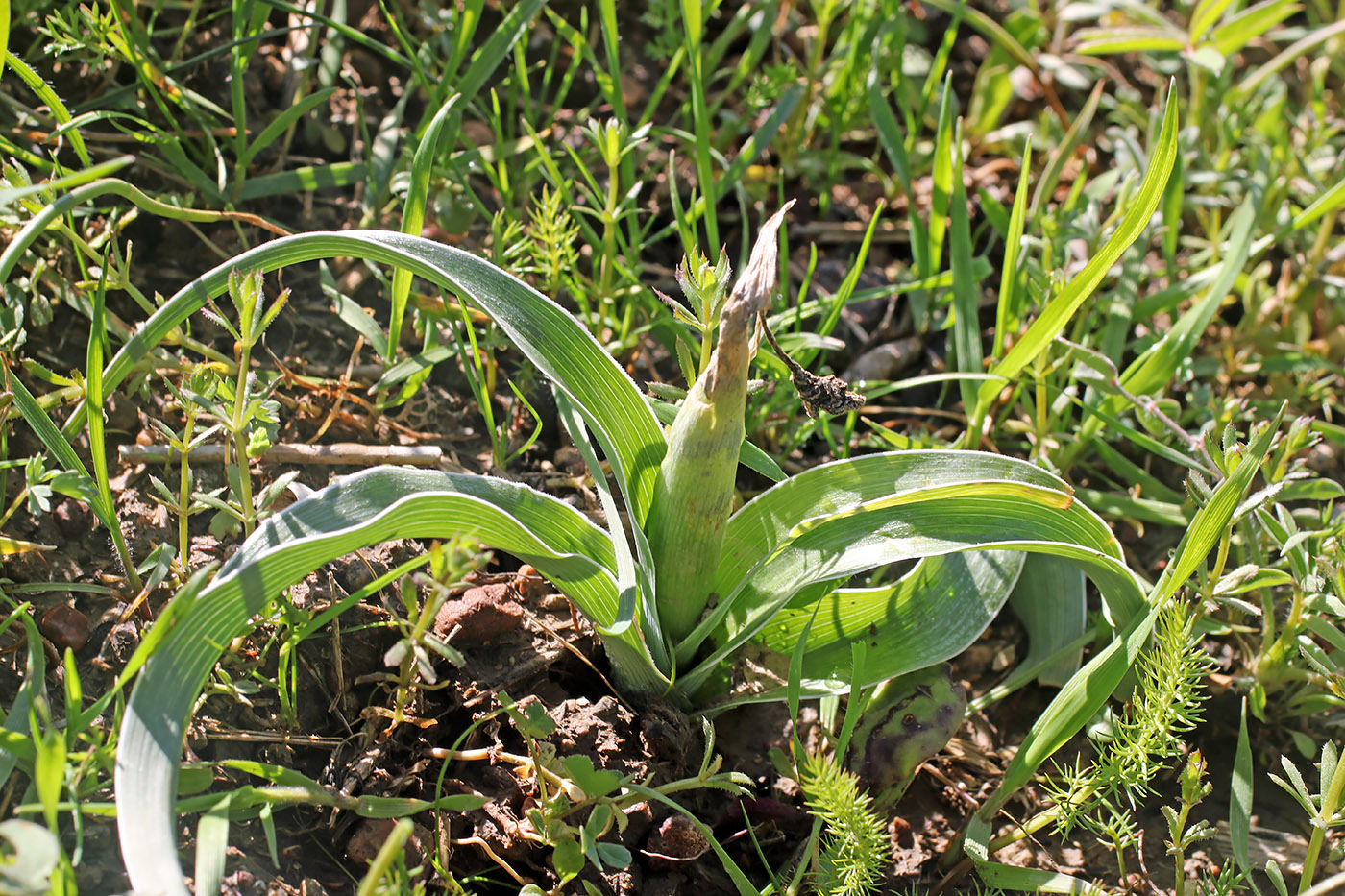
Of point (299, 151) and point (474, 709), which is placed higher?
point (299, 151)

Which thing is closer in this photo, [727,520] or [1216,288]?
[727,520]

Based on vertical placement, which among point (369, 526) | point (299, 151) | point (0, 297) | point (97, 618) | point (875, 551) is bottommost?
point (97, 618)

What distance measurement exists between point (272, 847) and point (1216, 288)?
197 cm

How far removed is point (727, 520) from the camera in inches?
56.8

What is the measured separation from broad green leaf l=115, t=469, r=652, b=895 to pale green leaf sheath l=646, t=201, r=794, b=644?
11 cm

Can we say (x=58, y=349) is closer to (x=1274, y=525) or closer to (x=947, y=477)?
(x=947, y=477)

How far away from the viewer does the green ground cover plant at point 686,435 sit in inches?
52.1

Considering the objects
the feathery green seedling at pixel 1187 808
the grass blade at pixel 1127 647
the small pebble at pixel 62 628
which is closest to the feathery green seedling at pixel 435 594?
the small pebble at pixel 62 628

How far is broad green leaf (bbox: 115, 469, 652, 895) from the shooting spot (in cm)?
107

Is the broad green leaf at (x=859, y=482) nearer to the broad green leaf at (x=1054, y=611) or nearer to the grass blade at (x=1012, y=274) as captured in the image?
the broad green leaf at (x=1054, y=611)

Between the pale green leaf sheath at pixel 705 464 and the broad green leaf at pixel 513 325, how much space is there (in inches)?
2.7

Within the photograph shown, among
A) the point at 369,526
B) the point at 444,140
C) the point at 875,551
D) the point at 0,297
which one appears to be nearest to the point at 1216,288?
the point at 875,551

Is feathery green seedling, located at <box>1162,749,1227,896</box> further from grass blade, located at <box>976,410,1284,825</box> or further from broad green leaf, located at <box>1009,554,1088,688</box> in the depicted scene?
broad green leaf, located at <box>1009,554,1088,688</box>

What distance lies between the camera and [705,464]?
1.34 metres
